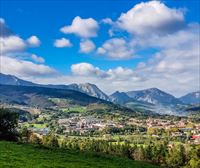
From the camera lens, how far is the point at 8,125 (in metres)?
78.4

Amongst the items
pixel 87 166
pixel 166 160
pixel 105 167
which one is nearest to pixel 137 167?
pixel 105 167

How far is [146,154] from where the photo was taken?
13988 centimetres

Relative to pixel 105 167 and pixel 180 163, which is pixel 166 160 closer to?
pixel 180 163

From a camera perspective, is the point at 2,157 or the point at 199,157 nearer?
the point at 2,157

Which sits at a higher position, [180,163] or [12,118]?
[12,118]

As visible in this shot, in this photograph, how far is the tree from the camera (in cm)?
7576

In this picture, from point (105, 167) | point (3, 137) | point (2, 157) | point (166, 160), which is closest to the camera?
point (2, 157)

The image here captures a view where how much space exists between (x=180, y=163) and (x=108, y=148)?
3559 cm

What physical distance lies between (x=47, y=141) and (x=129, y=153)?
3375 centimetres

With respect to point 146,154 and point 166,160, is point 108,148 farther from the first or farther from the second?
point 166,160

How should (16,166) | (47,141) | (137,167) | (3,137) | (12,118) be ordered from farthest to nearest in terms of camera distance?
(47,141) < (12,118) < (3,137) < (137,167) < (16,166)

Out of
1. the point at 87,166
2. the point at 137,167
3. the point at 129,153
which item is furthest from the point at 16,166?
the point at 129,153

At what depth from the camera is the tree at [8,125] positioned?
249ft

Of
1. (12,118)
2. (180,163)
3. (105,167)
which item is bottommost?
(180,163)
